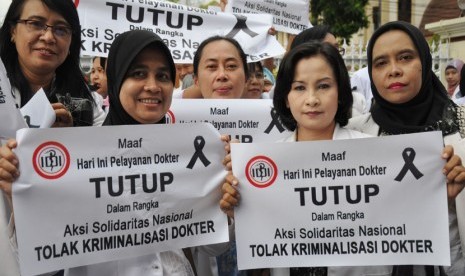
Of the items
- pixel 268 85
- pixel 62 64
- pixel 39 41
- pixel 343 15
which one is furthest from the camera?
pixel 343 15

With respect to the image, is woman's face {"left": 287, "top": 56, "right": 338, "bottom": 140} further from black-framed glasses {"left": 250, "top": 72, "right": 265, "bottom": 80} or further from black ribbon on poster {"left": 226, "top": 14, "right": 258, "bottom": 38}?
black ribbon on poster {"left": 226, "top": 14, "right": 258, "bottom": 38}

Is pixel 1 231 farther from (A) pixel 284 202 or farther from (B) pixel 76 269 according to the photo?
(A) pixel 284 202

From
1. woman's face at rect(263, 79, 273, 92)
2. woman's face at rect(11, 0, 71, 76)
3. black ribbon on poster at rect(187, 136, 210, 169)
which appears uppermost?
woman's face at rect(11, 0, 71, 76)

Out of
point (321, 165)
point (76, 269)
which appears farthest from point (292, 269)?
point (76, 269)

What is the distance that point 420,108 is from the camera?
311cm

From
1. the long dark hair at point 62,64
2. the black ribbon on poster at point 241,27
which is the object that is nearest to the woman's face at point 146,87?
the long dark hair at point 62,64

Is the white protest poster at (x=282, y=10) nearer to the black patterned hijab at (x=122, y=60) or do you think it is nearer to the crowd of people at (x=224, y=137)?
the crowd of people at (x=224, y=137)

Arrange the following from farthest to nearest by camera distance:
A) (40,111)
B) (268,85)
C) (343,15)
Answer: (343,15), (268,85), (40,111)

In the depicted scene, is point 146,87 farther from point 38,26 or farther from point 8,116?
point 38,26

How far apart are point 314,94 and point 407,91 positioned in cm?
55

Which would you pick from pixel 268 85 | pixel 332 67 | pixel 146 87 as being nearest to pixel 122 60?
pixel 146 87

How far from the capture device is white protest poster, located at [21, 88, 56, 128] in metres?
2.93

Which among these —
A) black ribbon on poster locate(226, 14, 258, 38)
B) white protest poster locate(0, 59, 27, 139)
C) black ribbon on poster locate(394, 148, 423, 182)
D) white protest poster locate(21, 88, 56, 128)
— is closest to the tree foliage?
black ribbon on poster locate(226, 14, 258, 38)

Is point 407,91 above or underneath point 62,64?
underneath
